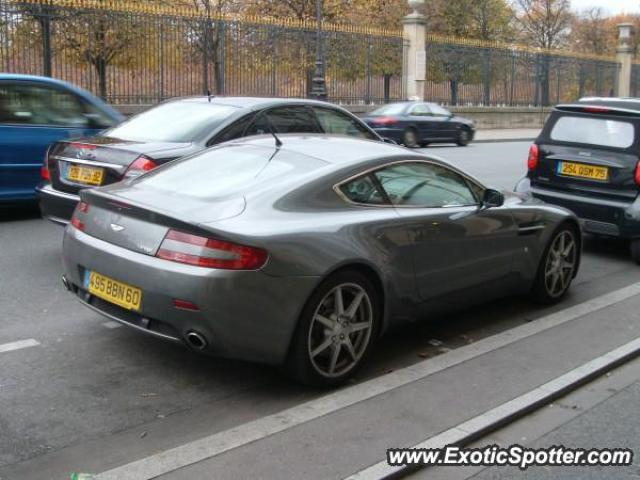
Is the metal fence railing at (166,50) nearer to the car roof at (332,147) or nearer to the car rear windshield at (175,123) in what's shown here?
the car rear windshield at (175,123)

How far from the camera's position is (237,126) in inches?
294

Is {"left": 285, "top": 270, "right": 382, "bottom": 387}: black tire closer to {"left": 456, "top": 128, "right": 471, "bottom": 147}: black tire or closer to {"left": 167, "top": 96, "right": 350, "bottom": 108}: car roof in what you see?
{"left": 167, "top": 96, "right": 350, "bottom": 108}: car roof

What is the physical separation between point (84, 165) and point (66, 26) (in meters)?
14.5

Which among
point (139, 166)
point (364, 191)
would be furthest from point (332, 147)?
point (139, 166)

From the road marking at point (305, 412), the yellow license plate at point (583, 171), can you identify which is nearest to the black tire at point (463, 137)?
the yellow license plate at point (583, 171)

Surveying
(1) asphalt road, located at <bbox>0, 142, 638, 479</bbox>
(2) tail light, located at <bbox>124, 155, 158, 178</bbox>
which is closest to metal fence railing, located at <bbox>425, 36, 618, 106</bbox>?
(2) tail light, located at <bbox>124, 155, 158, 178</bbox>

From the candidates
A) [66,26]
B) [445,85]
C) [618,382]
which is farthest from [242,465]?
[445,85]

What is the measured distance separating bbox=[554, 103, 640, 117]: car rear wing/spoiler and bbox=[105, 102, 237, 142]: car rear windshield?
3697 millimetres

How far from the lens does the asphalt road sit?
384 cm

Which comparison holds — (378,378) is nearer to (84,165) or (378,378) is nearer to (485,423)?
(485,423)

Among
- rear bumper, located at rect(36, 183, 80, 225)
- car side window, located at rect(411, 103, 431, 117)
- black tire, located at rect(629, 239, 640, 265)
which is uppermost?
car side window, located at rect(411, 103, 431, 117)

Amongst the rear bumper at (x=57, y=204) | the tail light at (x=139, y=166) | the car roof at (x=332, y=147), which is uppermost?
the car roof at (x=332, y=147)

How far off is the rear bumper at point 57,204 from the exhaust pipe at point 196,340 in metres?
3.40

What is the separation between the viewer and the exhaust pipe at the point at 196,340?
4098 mm
